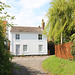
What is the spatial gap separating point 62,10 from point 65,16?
2.80ft

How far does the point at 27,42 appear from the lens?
28.5m

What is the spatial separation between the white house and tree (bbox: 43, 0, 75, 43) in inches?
502

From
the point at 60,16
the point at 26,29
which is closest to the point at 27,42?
the point at 26,29

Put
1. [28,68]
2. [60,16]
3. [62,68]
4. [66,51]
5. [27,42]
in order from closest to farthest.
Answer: [62,68]
[28,68]
[66,51]
[60,16]
[27,42]

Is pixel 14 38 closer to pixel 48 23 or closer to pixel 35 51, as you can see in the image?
pixel 35 51

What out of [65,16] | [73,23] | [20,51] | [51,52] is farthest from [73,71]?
[51,52]

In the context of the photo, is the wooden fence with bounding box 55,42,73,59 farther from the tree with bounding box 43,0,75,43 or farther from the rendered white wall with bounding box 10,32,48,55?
the rendered white wall with bounding box 10,32,48,55

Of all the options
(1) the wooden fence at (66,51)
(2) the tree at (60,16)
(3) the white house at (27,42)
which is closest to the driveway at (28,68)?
(1) the wooden fence at (66,51)

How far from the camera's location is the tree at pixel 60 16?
47.8ft

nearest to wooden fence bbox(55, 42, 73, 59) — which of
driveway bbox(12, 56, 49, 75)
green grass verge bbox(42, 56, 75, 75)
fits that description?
green grass verge bbox(42, 56, 75, 75)

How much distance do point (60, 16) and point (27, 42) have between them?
1454 centimetres

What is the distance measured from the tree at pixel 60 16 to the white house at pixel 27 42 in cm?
1274

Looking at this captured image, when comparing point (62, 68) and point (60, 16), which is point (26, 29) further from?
point (62, 68)

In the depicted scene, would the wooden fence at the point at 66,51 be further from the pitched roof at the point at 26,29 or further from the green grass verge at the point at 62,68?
the pitched roof at the point at 26,29
